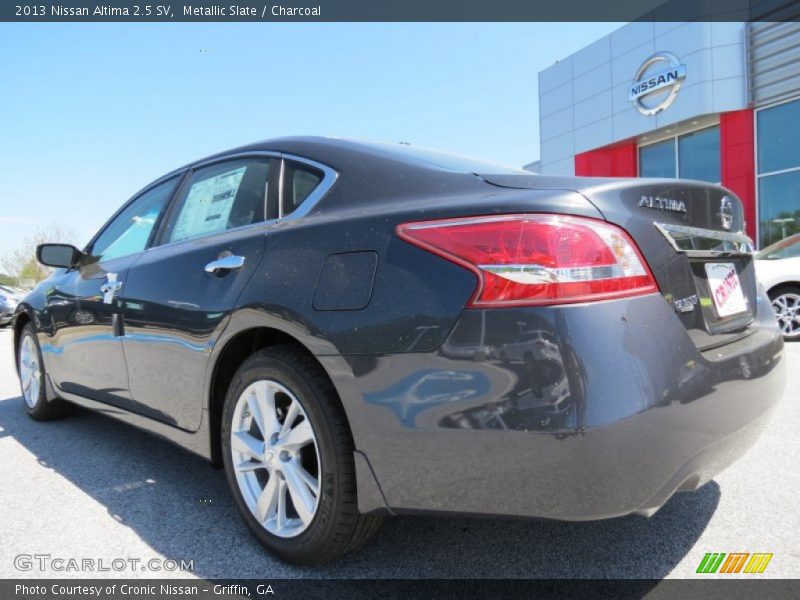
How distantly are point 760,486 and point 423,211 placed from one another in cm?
202

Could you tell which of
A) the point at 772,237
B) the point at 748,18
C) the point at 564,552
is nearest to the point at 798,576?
the point at 564,552

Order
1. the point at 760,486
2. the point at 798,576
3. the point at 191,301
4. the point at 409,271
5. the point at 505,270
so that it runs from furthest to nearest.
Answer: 1. the point at 760,486
2. the point at 191,301
3. the point at 798,576
4. the point at 409,271
5. the point at 505,270

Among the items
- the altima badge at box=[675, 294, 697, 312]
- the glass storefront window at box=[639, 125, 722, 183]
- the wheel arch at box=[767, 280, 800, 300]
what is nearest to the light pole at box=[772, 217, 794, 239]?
the glass storefront window at box=[639, 125, 722, 183]

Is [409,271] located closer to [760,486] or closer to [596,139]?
[760,486]

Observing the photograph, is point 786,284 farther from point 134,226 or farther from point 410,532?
point 134,226

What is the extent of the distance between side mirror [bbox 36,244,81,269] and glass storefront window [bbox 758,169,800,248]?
15096mm

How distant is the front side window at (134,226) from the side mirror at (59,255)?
12 cm

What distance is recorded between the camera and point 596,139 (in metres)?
18.6

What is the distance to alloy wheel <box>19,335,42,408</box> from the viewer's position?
4031 millimetres

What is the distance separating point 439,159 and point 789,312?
21.5 ft

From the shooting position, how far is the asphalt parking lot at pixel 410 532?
195 centimetres

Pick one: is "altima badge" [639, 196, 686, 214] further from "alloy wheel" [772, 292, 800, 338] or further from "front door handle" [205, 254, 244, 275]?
"alloy wheel" [772, 292, 800, 338]

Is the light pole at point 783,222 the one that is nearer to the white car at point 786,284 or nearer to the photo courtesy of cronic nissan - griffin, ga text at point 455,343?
the white car at point 786,284

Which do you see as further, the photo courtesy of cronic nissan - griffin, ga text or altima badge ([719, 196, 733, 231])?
altima badge ([719, 196, 733, 231])
